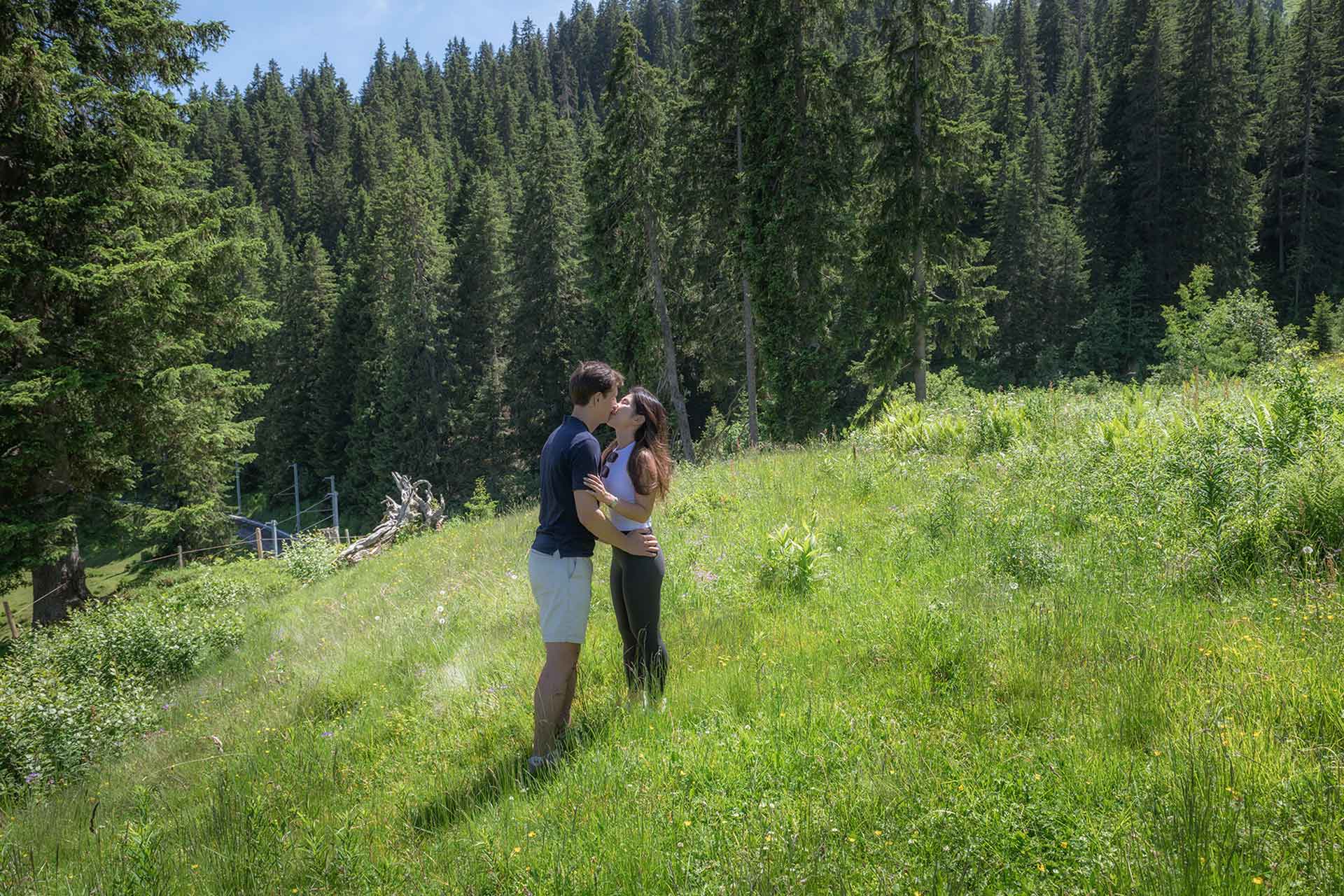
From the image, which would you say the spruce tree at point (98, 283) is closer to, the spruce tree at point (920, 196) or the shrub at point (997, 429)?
the shrub at point (997, 429)

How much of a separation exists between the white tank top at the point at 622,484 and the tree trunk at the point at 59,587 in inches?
587

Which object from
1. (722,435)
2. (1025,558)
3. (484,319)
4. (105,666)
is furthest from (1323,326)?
(484,319)

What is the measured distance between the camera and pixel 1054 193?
43781 mm

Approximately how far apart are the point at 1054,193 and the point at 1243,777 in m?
50.1

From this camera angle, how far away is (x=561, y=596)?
12.2 ft

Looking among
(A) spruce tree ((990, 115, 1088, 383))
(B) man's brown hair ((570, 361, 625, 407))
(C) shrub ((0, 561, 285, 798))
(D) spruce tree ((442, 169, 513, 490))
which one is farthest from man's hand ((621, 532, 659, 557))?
(A) spruce tree ((990, 115, 1088, 383))

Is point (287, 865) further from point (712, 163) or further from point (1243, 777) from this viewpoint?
point (712, 163)

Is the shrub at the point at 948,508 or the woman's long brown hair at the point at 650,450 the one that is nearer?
the woman's long brown hair at the point at 650,450

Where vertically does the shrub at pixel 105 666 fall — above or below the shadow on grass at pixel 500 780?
below

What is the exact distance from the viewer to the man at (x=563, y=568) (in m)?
3.71

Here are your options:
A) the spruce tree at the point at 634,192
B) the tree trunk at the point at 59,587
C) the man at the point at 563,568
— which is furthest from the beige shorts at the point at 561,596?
the spruce tree at the point at 634,192

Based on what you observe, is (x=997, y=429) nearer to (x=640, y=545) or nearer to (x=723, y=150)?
(x=640, y=545)

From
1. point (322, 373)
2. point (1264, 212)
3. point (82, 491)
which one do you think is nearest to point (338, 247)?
point (322, 373)

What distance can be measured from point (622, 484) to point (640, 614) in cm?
76
